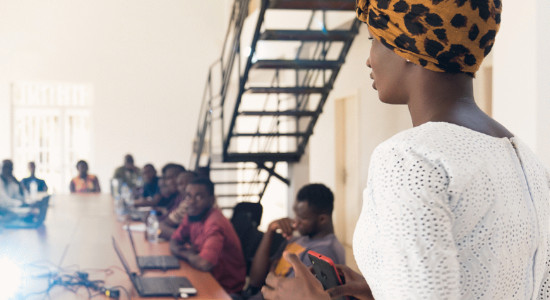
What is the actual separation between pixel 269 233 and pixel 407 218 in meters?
2.92

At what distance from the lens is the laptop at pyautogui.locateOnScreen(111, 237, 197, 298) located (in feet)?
9.34

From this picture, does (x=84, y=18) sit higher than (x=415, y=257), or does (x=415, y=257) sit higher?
(x=84, y=18)

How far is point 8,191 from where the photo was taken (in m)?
5.96

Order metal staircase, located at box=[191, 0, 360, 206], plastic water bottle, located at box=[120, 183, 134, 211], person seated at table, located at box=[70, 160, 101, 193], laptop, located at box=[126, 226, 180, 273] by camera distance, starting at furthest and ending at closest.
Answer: person seated at table, located at box=[70, 160, 101, 193] < plastic water bottle, located at box=[120, 183, 134, 211] < metal staircase, located at box=[191, 0, 360, 206] < laptop, located at box=[126, 226, 180, 273]

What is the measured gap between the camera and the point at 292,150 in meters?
7.04

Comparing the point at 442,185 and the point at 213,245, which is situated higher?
the point at 442,185

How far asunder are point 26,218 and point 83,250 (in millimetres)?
1357

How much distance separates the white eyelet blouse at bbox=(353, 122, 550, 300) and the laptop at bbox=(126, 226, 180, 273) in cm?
273

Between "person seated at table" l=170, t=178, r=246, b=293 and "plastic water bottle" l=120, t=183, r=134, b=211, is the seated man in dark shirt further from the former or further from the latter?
"person seated at table" l=170, t=178, r=246, b=293

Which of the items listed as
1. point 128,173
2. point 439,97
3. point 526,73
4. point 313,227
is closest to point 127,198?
point 128,173

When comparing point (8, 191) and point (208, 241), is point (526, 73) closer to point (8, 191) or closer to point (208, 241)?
point (208, 241)

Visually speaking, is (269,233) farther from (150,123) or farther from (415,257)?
(150,123)

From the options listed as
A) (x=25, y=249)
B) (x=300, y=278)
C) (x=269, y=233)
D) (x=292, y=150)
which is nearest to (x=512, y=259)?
(x=300, y=278)

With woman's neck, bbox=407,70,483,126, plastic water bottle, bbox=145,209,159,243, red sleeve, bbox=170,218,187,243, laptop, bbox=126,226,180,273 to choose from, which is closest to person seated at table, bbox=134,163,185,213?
plastic water bottle, bbox=145,209,159,243
